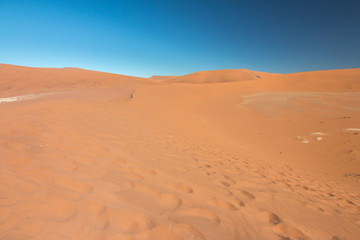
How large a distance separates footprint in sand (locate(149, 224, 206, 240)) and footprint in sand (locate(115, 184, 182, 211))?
28cm

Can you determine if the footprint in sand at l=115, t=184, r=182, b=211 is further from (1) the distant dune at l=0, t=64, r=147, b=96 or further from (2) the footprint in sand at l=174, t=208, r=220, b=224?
(1) the distant dune at l=0, t=64, r=147, b=96

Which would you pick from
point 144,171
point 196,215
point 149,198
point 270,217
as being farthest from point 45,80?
point 270,217

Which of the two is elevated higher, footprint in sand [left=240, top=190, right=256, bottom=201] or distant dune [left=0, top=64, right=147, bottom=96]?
distant dune [left=0, top=64, right=147, bottom=96]

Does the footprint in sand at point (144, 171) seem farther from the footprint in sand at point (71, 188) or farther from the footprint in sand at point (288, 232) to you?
the footprint in sand at point (288, 232)

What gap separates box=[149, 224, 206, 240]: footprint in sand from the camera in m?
1.42

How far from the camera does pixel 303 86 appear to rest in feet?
62.7

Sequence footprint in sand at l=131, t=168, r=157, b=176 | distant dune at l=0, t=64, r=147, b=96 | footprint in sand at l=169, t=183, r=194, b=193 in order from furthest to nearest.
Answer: distant dune at l=0, t=64, r=147, b=96 < footprint in sand at l=131, t=168, r=157, b=176 < footprint in sand at l=169, t=183, r=194, b=193

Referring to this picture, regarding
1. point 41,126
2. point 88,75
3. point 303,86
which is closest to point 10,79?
point 88,75

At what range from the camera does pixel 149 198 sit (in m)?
1.93

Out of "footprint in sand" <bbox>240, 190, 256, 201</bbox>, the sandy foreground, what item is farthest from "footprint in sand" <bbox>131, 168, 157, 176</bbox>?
"footprint in sand" <bbox>240, 190, 256, 201</bbox>

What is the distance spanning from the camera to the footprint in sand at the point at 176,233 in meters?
1.42

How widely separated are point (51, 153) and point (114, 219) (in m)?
1.81

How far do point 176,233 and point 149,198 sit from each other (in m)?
0.57

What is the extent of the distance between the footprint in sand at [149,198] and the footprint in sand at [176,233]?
278 mm
